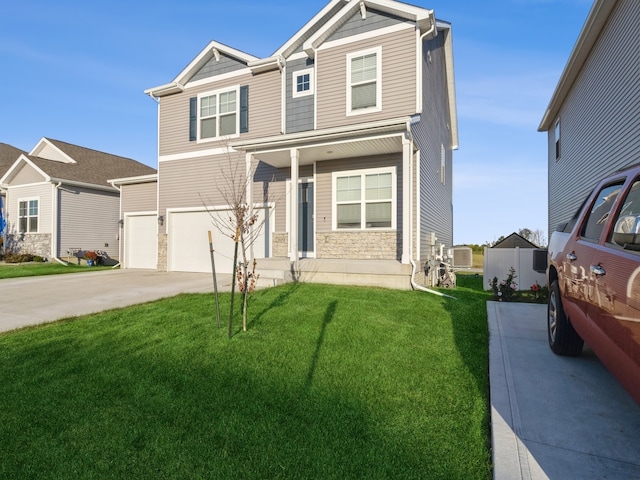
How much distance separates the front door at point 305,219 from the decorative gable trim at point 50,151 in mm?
15465

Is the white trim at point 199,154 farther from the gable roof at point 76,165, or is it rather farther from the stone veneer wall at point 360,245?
the gable roof at point 76,165

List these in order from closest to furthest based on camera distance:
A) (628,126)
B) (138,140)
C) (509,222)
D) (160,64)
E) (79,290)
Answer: (628,126) → (79,290) → (160,64) → (138,140) → (509,222)

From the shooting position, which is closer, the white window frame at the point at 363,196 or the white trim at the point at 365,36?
the white window frame at the point at 363,196

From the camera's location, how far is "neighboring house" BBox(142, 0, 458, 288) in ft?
30.6

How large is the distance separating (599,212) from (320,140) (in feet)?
21.9

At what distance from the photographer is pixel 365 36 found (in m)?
10.0

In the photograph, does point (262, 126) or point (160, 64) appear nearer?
point (262, 126)

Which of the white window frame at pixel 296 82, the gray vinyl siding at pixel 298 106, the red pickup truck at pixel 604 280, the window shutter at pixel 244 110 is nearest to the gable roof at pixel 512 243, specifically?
the gray vinyl siding at pixel 298 106

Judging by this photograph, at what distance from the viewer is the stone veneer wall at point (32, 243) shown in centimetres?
1616

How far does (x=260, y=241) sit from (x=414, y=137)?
5668 mm

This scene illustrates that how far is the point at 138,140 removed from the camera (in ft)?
56.7

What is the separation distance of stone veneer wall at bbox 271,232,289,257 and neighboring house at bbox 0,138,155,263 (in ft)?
36.8

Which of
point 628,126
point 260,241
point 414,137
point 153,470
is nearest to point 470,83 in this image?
point 414,137

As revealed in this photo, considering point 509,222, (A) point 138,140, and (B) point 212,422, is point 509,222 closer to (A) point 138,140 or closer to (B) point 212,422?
(A) point 138,140
